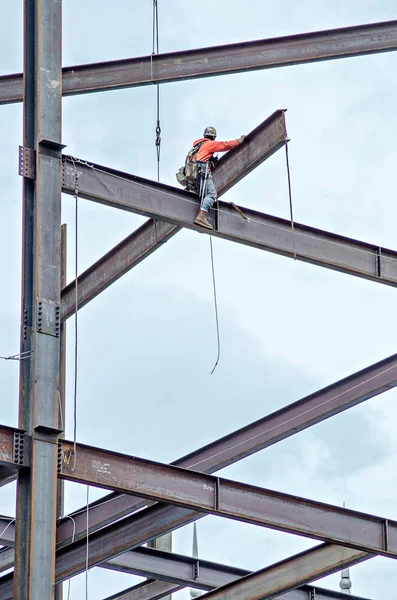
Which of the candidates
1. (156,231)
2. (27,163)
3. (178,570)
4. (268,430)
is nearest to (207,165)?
(156,231)

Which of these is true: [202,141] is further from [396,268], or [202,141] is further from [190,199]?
[396,268]

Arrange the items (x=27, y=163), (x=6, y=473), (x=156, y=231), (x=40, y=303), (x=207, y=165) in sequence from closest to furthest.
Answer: (x=40, y=303) → (x=6, y=473) → (x=27, y=163) → (x=207, y=165) → (x=156, y=231)

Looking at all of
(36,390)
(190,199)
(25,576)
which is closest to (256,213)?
(190,199)

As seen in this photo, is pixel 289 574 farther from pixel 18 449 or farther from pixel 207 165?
pixel 207 165

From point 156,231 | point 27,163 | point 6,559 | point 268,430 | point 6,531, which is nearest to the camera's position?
point 27,163

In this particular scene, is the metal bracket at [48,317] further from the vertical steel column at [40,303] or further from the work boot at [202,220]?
the work boot at [202,220]

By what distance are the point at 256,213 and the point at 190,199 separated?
3.00 ft

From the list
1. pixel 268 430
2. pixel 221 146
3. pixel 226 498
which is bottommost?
pixel 226 498

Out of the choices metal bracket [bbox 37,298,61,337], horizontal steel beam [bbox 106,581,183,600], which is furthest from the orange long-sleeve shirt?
horizontal steel beam [bbox 106,581,183,600]

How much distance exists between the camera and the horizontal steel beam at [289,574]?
21.0 m

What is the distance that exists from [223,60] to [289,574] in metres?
7.36

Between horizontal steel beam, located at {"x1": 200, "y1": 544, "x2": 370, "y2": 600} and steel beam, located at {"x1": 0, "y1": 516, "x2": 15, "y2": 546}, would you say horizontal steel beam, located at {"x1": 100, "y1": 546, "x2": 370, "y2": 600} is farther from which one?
steel beam, located at {"x1": 0, "y1": 516, "x2": 15, "y2": 546}

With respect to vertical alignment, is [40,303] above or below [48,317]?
above

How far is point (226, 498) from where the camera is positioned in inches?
740
